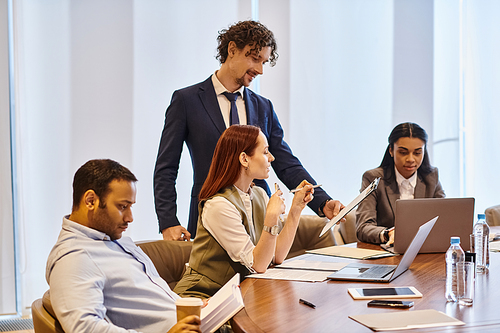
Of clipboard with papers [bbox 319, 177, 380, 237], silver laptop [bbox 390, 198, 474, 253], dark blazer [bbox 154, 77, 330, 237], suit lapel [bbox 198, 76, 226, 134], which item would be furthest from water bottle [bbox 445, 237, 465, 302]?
suit lapel [bbox 198, 76, 226, 134]

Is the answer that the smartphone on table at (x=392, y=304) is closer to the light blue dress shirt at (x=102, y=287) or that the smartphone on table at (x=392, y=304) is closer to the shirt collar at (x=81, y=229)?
the light blue dress shirt at (x=102, y=287)

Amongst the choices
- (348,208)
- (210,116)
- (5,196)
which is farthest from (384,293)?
(5,196)

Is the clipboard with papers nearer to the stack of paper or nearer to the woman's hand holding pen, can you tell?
the woman's hand holding pen

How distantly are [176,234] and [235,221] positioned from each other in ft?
1.62

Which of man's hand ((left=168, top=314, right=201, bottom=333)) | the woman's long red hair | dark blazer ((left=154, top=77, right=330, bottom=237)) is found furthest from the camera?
dark blazer ((left=154, top=77, right=330, bottom=237))

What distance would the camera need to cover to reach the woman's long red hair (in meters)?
1.89

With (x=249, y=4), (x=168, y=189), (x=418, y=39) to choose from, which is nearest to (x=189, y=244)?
(x=168, y=189)

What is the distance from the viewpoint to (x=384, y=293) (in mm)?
1402

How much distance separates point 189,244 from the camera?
6.58ft

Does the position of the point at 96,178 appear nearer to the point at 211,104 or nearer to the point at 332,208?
the point at 211,104

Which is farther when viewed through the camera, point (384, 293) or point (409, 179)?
point (409, 179)

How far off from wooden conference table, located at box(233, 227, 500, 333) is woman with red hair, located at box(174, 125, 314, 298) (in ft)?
0.45

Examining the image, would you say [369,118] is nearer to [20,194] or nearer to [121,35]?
[121,35]

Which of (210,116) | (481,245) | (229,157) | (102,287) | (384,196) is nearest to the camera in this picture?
(102,287)
